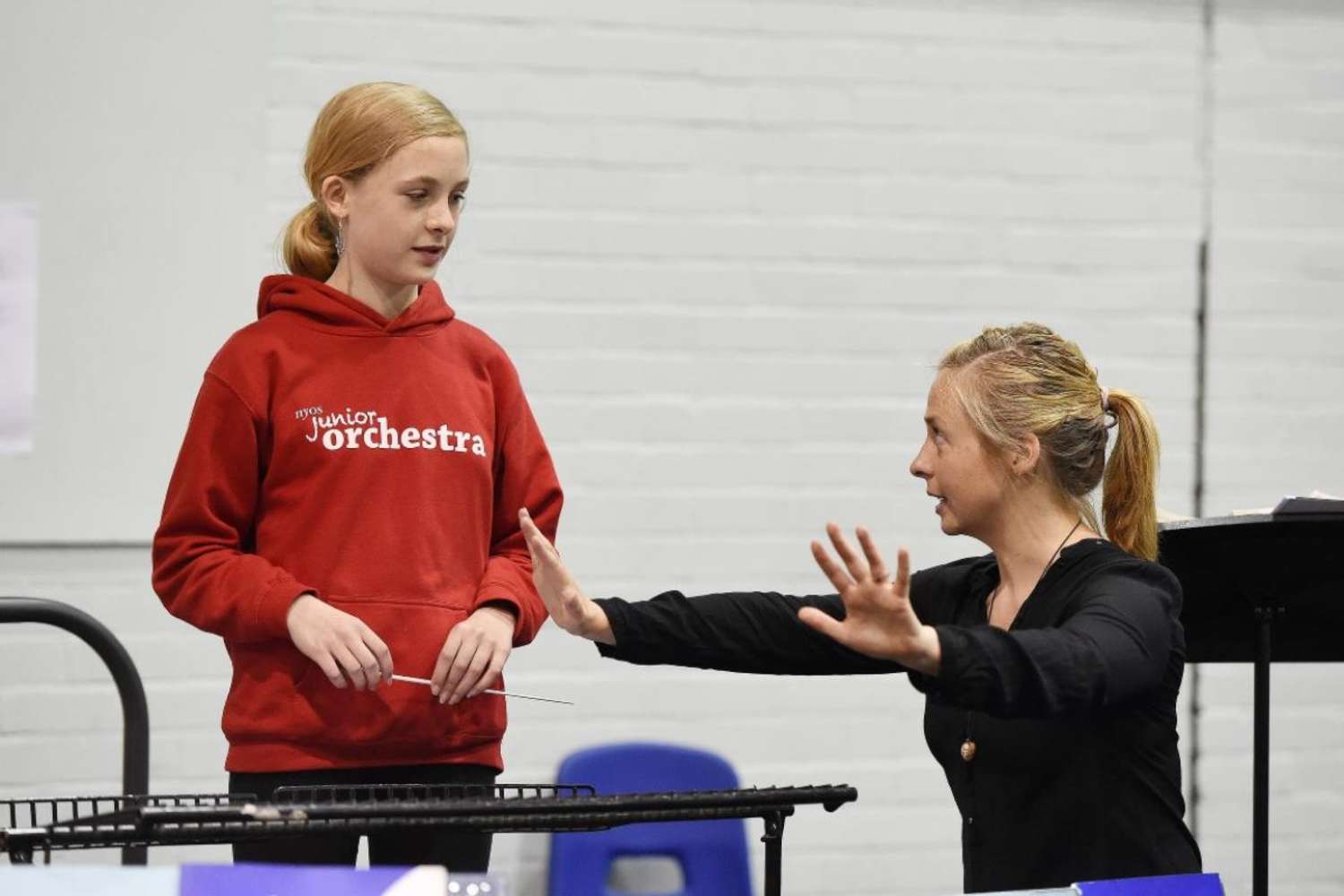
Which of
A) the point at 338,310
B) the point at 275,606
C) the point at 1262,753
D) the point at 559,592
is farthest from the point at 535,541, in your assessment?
the point at 1262,753

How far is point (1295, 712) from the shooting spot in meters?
3.88

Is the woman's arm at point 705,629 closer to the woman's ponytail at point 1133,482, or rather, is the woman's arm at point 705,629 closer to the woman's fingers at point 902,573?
the woman's ponytail at point 1133,482

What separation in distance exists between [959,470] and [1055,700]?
1.67 ft

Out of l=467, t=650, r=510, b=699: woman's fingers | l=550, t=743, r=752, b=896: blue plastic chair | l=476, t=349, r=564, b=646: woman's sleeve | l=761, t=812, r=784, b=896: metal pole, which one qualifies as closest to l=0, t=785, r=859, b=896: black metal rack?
l=761, t=812, r=784, b=896: metal pole

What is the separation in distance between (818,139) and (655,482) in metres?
0.86

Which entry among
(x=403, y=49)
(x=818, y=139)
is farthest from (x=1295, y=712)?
(x=403, y=49)

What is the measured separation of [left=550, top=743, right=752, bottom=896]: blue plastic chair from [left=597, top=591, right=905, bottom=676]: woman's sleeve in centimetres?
106

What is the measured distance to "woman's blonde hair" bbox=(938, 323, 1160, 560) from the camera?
6.47 feet

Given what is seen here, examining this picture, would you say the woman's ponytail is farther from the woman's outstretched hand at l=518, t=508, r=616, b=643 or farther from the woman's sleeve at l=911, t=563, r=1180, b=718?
the woman's outstretched hand at l=518, t=508, r=616, b=643

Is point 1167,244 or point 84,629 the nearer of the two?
point 84,629

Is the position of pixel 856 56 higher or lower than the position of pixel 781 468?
higher

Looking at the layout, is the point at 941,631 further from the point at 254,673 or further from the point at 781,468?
the point at 781,468

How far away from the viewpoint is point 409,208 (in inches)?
79.0

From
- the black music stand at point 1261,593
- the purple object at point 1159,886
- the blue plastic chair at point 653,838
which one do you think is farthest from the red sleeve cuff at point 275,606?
the blue plastic chair at point 653,838
